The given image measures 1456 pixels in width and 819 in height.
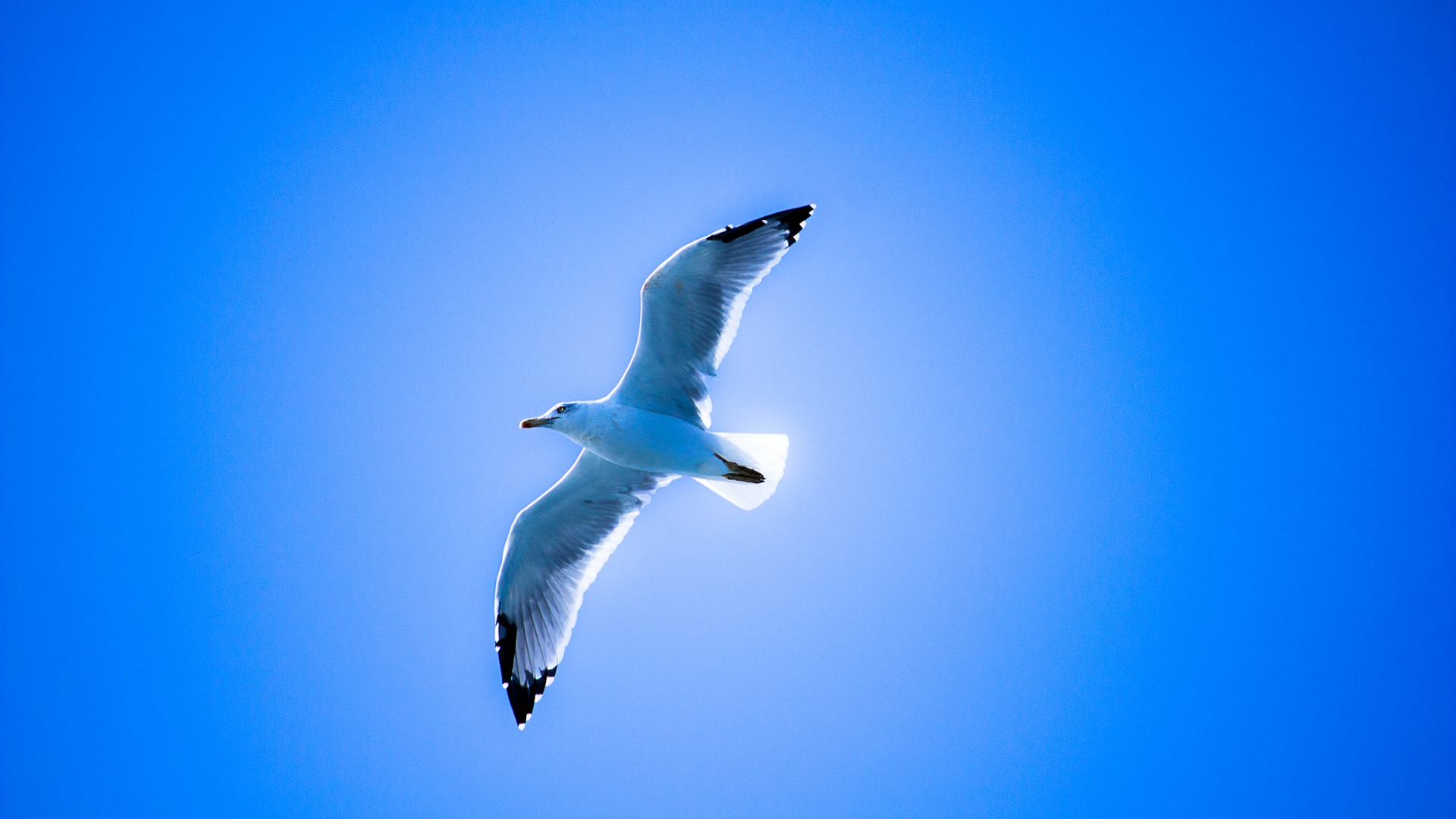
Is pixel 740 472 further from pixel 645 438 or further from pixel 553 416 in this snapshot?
pixel 553 416

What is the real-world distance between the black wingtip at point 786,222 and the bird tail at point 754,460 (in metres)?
1.21

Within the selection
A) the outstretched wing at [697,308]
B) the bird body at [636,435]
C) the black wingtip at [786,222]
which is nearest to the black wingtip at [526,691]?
the bird body at [636,435]

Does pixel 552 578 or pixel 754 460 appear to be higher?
pixel 754 460

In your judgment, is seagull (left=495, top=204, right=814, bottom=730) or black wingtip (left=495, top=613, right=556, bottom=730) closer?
seagull (left=495, top=204, right=814, bottom=730)

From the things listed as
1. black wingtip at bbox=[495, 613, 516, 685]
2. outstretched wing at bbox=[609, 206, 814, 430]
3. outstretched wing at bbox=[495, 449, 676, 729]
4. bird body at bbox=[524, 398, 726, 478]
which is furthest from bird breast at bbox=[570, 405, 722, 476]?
black wingtip at bbox=[495, 613, 516, 685]

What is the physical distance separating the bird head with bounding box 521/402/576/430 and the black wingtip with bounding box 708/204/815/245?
139 cm

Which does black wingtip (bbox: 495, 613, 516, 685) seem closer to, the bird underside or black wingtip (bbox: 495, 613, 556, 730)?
black wingtip (bbox: 495, 613, 556, 730)

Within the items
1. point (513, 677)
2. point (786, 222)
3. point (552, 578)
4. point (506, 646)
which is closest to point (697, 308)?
point (786, 222)

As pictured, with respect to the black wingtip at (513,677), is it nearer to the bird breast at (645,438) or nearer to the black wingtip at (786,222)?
the bird breast at (645,438)

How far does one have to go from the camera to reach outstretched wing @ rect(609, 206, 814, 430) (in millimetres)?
5355

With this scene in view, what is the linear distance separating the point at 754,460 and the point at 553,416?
1255 mm

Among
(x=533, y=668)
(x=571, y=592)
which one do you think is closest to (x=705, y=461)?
(x=571, y=592)

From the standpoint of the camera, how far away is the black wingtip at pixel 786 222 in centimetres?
537

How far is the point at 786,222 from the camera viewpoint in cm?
547
